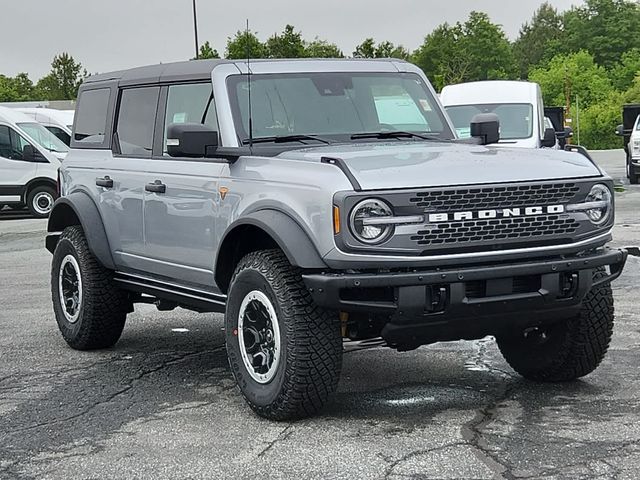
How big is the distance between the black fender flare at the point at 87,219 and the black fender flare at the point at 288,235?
203 centimetres

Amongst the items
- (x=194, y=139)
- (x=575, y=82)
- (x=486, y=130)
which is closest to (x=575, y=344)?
(x=486, y=130)

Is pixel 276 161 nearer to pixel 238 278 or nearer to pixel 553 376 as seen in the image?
pixel 238 278

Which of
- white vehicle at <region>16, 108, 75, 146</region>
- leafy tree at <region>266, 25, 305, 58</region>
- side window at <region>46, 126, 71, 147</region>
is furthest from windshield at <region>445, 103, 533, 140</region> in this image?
leafy tree at <region>266, 25, 305, 58</region>

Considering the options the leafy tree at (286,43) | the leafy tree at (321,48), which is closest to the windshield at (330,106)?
the leafy tree at (286,43)

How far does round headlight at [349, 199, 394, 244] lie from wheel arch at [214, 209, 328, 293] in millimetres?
246

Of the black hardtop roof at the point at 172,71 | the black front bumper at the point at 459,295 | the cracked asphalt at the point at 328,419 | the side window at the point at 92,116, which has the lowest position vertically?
the cracked asphalt at the point at 328,419

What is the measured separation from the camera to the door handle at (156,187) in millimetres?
7422

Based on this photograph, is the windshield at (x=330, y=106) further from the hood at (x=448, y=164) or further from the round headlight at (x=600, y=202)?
the round headlight at (x=600, y=202)

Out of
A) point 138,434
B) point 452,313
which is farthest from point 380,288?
point 138,434

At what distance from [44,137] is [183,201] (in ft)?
61.0

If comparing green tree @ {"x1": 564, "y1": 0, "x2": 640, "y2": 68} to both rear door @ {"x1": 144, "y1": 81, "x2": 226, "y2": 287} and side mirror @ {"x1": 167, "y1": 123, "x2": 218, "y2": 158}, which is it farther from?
side mirror @ {"x1": 167, "y1": 123, "x2": 218, "y2": 158}

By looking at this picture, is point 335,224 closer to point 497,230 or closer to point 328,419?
point 497,230

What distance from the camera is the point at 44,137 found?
25.1m

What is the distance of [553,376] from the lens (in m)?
6.92
